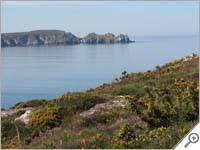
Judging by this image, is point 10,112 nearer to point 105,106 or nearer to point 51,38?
point 51,38

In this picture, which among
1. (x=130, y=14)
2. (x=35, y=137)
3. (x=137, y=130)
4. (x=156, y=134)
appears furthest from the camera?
(x=35, y=137)

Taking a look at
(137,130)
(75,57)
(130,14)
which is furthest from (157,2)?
(137,130)

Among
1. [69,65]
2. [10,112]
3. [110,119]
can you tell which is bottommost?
[10,112]

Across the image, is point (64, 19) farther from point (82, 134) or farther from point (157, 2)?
point (82, 134)

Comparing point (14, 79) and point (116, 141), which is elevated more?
point (14, 79)

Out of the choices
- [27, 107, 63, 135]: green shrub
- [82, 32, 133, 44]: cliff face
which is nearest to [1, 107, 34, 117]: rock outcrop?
[27, 107, 63, 135]: green shrub

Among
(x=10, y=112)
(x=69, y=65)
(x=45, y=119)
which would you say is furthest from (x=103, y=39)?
(x=10, y=112)
